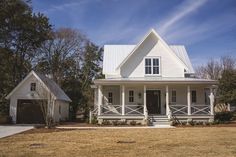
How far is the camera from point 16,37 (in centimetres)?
4181

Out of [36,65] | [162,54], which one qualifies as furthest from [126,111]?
[36,65]

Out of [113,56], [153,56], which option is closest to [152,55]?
[153,56]

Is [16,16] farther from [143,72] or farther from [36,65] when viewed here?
[143,72]

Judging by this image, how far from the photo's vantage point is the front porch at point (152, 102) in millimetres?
29000

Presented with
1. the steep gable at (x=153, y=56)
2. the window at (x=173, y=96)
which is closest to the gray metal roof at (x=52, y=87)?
the steep gable at (x=153, y=56)

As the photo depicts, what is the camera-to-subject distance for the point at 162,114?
31.1 m

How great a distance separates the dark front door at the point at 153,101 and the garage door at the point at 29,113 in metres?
10.8

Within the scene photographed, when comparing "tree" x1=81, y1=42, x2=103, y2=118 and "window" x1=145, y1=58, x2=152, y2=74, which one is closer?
"window" x1=145, y1=58, x2=152, y2=74

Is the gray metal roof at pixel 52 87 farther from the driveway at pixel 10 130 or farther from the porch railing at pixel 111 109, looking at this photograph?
the driveway at pixel 10 130

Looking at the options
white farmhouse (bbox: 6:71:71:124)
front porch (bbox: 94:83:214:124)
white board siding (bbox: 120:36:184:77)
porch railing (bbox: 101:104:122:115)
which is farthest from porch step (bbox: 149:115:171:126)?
white farmhouse (bbox: 6:71:71:124)

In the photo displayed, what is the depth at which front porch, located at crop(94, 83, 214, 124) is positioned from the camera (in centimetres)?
2900

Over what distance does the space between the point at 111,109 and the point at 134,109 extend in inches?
83.0

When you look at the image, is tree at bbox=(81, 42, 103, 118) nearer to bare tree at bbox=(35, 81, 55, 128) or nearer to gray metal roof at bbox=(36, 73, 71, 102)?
gray metal roof at bbox=(36, 73, 71, 102)

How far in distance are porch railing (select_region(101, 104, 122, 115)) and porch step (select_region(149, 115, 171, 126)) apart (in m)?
3.09
